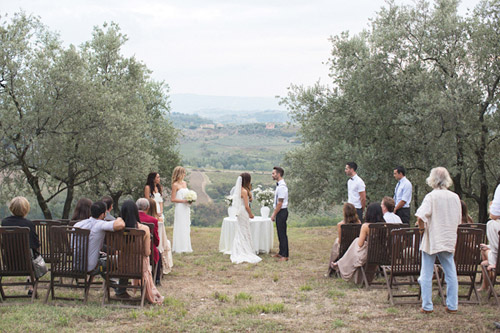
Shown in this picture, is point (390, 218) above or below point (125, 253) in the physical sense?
above

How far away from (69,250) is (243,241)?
539 cm

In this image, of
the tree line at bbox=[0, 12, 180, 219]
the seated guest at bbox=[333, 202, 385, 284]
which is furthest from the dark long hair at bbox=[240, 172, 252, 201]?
the tree line at bbox=[0, 12, 180, 219]

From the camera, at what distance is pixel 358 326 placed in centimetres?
606

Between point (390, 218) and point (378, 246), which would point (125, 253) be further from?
point (390, 218)

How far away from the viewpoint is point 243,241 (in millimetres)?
11727

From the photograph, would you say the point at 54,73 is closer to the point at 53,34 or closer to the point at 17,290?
the point at 53,34

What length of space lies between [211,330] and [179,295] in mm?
2068

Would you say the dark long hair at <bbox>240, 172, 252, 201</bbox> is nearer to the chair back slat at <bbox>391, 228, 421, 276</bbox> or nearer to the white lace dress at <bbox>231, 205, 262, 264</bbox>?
the white lace dress at <bbox>231, 205, 262, 264</bbox>

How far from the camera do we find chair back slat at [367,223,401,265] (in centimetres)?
795

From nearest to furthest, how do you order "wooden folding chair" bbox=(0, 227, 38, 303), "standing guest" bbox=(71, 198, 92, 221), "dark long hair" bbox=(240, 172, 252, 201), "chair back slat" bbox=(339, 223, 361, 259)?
"wooden folding chair" bbox=(0, 227, 38, 303) → "standing guest" bbox=(71, 198, 92, 221) → "chair back slat" bbox=(339, 223, 361, 259) → "dark long hair" bbox=(240, 172, 252, 201)

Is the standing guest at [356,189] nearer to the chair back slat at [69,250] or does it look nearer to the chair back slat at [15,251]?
the chair back slat at [69,250]

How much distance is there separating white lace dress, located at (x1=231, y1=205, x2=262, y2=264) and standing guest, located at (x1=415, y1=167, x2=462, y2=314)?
5493 mm

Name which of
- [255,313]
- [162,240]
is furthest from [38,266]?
[255,313]

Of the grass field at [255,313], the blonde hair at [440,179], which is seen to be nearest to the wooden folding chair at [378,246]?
the grass field at [255,313]
